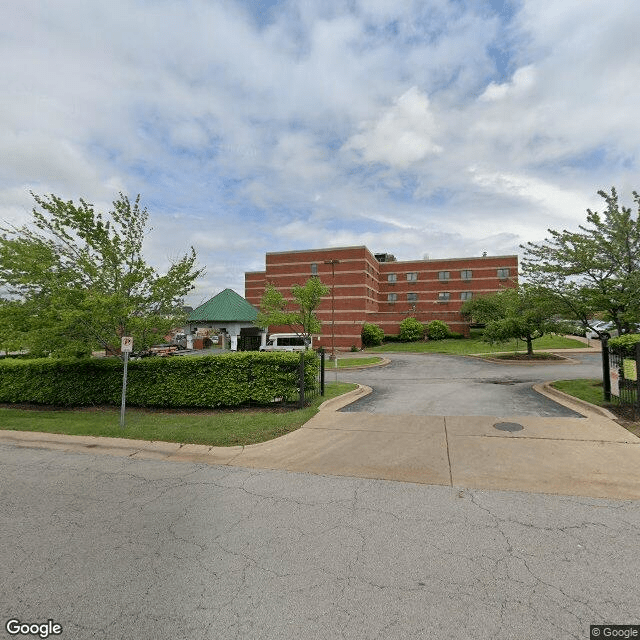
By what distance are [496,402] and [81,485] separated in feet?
33.8

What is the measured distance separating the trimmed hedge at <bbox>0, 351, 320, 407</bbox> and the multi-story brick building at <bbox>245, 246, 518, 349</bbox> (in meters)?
28.8

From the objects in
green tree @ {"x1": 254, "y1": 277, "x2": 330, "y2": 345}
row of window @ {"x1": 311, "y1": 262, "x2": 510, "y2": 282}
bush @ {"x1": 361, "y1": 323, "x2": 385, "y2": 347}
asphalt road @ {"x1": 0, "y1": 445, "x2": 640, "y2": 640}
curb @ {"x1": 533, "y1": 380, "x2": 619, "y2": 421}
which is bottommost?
asphalt road @ {"x1": 0, "y1": 445, "x2": 640, "y2": 640}

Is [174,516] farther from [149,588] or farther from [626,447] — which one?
[626,447]

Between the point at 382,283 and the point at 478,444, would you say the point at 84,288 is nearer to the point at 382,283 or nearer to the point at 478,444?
the point at 478,444

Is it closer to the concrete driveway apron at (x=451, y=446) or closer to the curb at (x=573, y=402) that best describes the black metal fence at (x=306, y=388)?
the concrete driveway apron at (x=451, y=446)

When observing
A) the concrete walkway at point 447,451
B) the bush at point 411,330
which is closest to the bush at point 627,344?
the concrete walkway at point 447,451

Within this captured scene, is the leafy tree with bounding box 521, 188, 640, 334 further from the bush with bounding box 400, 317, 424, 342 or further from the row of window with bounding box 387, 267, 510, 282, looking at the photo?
the row of window with bounding box 387, 267, 510, 282

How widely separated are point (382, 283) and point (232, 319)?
22.2m

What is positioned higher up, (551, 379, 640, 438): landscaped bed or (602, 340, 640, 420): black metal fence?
(602, 340, 640, 420): black metal fence

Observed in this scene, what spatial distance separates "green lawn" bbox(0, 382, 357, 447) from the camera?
7844 mm

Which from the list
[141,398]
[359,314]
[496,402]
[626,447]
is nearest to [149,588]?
[626,447]

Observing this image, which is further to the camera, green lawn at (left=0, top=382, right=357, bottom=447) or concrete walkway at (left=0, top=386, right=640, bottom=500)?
green lawn at (left=0, top=382, right=357, bottom=447)

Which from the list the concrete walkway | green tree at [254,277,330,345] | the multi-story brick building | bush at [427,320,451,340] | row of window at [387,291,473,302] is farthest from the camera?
row of window at [387,291,473,302]

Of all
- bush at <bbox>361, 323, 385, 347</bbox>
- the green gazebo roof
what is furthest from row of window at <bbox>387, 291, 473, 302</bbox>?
the green gazebo roof
